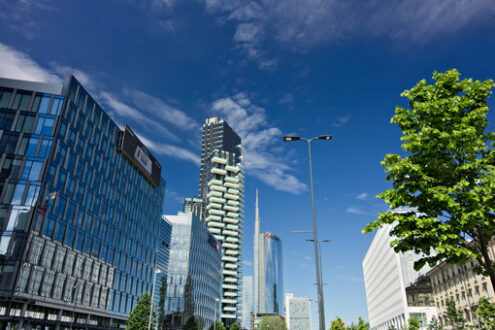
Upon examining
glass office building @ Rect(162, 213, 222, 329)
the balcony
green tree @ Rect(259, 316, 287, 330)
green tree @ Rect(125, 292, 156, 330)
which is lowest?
green tree @ Rect(125, 292, 156, 330)

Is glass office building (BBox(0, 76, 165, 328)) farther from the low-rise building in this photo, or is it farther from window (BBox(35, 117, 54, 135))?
the low-rise building

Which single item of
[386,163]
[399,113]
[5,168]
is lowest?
[386,163]

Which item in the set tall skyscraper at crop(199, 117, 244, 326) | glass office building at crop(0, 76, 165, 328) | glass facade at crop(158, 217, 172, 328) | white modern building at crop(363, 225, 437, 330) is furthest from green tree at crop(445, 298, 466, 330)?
tall skyscraper at crop(199, 117, 244, 326)

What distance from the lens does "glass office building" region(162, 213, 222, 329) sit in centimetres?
9662

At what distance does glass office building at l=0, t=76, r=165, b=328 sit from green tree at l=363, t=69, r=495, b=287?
45.6 m

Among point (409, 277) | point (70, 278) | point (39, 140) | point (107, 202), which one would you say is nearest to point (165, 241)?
point (107, 202)

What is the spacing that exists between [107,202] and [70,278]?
17.3m

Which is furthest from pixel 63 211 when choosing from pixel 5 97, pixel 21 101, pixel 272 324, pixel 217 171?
pixel 272 324

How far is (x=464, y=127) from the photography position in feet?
42.5

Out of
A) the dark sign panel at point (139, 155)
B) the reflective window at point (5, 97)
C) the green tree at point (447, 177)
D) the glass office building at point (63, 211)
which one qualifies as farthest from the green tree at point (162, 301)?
the green tree at point (447, 177)

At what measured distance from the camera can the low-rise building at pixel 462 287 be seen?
1951 inches

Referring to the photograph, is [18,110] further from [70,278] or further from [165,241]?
[165,241]

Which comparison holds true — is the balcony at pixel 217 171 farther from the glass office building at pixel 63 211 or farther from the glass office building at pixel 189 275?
the glass office building at pixel 63 211

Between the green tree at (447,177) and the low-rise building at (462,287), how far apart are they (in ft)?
112
